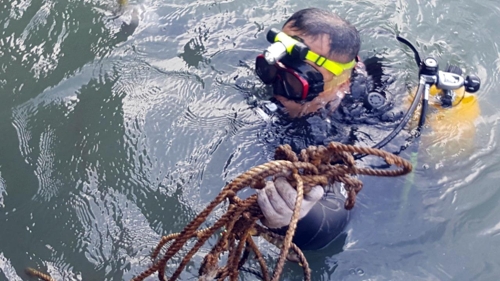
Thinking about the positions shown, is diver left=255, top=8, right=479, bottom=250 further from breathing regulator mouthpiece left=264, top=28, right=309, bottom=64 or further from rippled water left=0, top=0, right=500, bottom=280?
rippled water left=0, top=0, right=500, bottom=280

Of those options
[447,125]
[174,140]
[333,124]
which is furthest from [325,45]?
[174,140]

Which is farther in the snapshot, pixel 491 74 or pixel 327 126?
pixel 491 74

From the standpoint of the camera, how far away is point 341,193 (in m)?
3.05

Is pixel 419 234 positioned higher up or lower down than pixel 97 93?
lower down

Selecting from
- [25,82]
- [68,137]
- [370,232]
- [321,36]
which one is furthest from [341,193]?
[25,82]

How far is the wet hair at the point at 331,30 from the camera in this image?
3.27 meters

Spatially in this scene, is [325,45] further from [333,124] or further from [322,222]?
[322,222]

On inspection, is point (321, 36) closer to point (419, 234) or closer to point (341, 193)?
point (341, 193)

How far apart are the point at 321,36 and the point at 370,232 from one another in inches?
54.2

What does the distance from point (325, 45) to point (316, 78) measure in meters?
0.23

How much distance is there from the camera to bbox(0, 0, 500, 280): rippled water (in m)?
3.22

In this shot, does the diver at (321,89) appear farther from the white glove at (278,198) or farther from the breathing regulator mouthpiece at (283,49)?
the white glove at (278,198)

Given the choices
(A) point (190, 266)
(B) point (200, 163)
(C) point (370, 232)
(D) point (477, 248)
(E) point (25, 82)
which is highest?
(E) point (25, 82)

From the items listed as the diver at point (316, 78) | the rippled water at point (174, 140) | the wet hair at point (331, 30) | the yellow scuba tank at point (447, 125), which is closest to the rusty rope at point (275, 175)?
the diver at point (316, 78)
